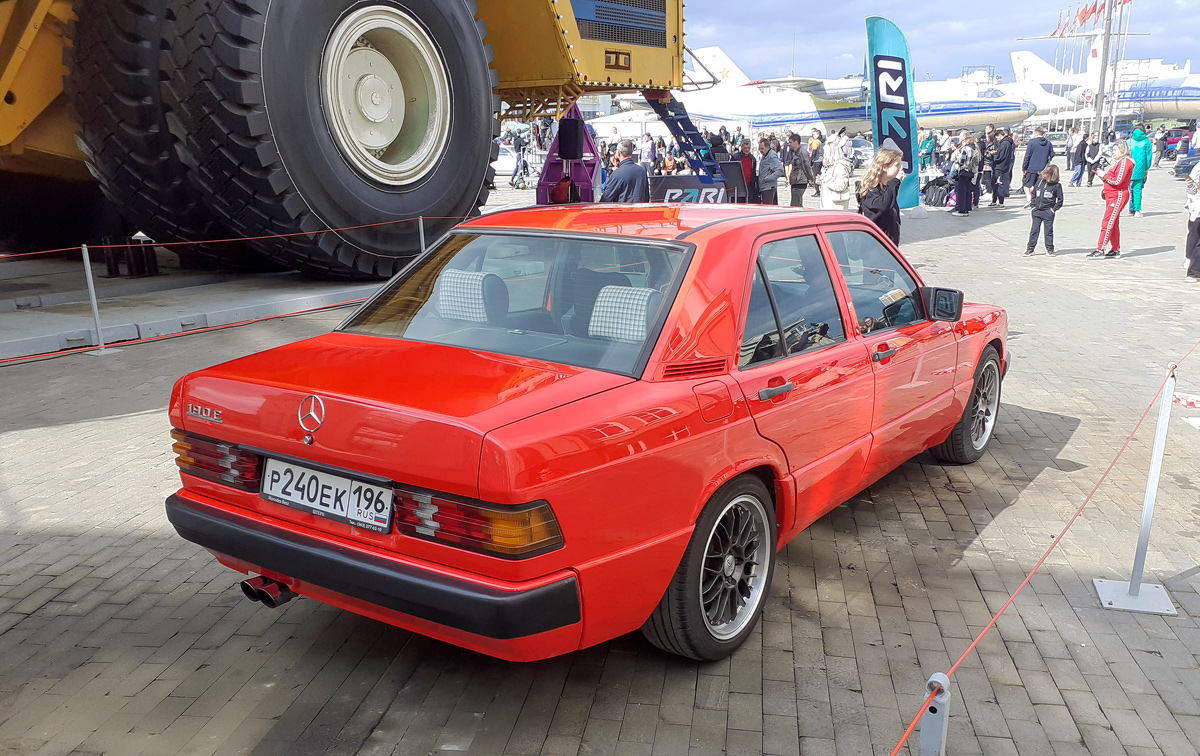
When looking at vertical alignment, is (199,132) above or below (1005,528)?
above

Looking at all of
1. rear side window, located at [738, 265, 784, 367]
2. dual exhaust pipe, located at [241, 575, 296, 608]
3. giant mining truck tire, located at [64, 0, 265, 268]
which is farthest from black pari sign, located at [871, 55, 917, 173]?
dual exhaust pipe, located at [241, 575, 296, 608]

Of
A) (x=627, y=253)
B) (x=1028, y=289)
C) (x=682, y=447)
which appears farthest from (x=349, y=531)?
(x=1028, y=289)

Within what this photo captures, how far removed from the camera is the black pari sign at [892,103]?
17.0 meters

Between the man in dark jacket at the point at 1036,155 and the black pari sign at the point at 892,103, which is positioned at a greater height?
the black pari sign at the point at 892,103

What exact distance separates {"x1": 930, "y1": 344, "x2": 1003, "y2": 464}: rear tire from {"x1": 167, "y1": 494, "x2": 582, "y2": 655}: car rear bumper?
10.9ft

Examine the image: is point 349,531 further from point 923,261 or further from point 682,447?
point 923,261

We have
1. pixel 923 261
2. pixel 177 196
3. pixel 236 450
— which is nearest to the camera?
pixel 236 450

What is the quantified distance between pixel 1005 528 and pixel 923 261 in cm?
1035

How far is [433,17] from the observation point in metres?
9.23

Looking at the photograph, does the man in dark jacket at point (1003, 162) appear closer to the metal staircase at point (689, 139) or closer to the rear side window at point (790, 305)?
the metal staircase at point (689, 139)

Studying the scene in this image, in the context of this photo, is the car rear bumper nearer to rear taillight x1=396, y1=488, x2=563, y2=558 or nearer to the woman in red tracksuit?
rear taillight x1=396, y1=488, x2=563, y2=558

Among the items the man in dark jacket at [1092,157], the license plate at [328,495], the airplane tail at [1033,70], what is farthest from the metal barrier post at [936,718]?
the airplane tail at [1033,70]

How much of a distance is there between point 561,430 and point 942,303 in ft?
8.65

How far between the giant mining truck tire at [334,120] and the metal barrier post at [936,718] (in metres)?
7.62
